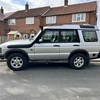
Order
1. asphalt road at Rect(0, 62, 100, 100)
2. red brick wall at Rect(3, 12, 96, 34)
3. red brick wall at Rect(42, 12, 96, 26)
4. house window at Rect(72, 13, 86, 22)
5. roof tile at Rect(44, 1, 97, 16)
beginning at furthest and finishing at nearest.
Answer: roof tile at Rect(44, 1, 97, 16) → house window at Rect(72, 13, 86, 22) → red brick wall at Rect(3, 12, 96, 34) → red brick wall at Rect(42, 12, 96, 26) → asphalt road at Rect(0, 62, 100, 100)

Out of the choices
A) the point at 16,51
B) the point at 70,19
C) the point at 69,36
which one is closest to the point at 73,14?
the point at 70,19

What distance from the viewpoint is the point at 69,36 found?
270 inches

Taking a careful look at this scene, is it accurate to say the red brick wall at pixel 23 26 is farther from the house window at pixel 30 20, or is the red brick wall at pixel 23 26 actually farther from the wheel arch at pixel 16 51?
the wheel arch at pixel 16 51

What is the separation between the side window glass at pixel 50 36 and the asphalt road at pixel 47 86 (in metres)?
1.53

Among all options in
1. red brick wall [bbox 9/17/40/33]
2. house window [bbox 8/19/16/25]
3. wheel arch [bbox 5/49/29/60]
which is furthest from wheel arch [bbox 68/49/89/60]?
house window [bbox 8/19/16/25]

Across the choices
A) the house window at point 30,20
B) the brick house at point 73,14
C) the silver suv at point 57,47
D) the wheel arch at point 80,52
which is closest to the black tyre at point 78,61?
the silver suv at point 57,47

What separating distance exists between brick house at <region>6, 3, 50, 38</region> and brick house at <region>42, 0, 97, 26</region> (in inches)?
61.9

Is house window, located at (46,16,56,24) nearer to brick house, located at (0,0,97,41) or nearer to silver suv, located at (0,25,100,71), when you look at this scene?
brick house, located at (0,0,97,41)

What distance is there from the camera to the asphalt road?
390 cm

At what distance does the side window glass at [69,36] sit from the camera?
22.3ft

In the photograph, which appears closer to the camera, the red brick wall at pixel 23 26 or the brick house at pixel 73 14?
the brick house at pixel 73 14

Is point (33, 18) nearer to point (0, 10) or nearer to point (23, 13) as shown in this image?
point (23, 13)

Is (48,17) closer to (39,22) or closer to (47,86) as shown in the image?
(39,22)

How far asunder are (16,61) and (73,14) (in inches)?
826
